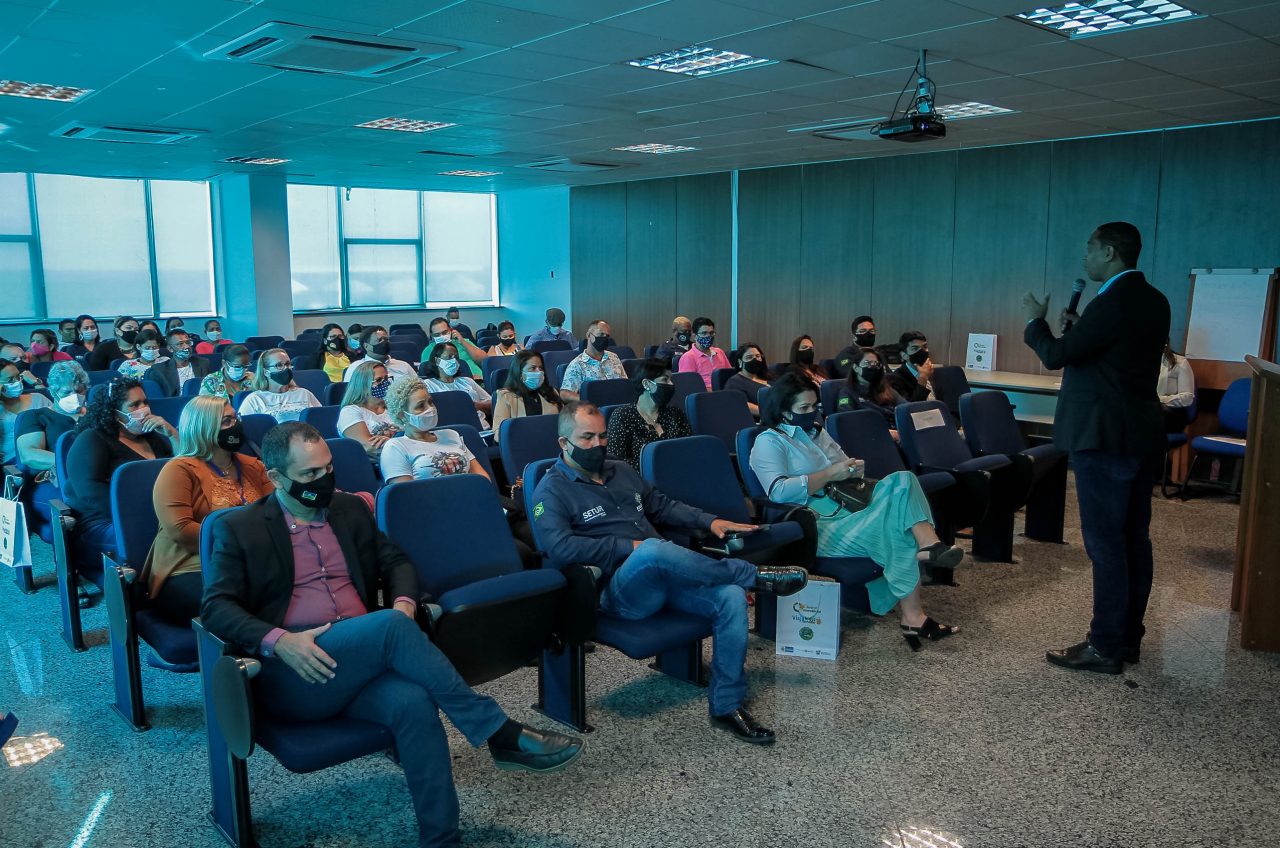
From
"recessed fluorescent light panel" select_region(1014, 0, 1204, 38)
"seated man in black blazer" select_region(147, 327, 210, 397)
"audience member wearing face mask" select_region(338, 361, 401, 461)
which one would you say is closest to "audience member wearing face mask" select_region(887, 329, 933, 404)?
"recessed fluorescent light panel" select_region(1014, 0, 1204, 38)

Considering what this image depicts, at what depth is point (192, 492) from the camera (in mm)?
3551

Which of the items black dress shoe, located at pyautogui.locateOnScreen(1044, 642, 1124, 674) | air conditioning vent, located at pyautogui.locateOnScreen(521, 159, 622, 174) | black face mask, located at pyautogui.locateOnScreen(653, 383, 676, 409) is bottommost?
black dress shoe, located at pyautogui.locateOnScreen(1044, 642, 1124, 674)

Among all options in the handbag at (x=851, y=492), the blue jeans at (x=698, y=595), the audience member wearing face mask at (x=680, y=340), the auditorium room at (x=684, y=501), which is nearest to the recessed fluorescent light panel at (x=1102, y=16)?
the auditorium room at (x=684, y=501)

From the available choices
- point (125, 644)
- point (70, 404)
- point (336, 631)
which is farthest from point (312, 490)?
point (70, 404)

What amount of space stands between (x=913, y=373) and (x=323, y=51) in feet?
16.3

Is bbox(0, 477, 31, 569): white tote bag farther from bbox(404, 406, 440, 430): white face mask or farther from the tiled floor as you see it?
bbox(404, 406, 440, 430): white face mask

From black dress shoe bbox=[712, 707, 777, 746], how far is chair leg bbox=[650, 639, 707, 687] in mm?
399

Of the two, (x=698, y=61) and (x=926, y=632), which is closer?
(x=926, y=632)

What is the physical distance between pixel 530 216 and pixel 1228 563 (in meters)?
13.4

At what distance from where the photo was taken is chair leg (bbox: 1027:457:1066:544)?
6066 mm

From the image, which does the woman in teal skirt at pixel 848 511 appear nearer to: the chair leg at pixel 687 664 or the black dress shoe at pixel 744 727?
the chair leg at pixel 687 664

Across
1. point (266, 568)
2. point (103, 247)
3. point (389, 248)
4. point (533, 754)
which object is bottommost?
point (533, 754)

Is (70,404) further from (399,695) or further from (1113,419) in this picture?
(1113,419)

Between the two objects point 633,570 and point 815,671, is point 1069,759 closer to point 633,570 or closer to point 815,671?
point 815,671
